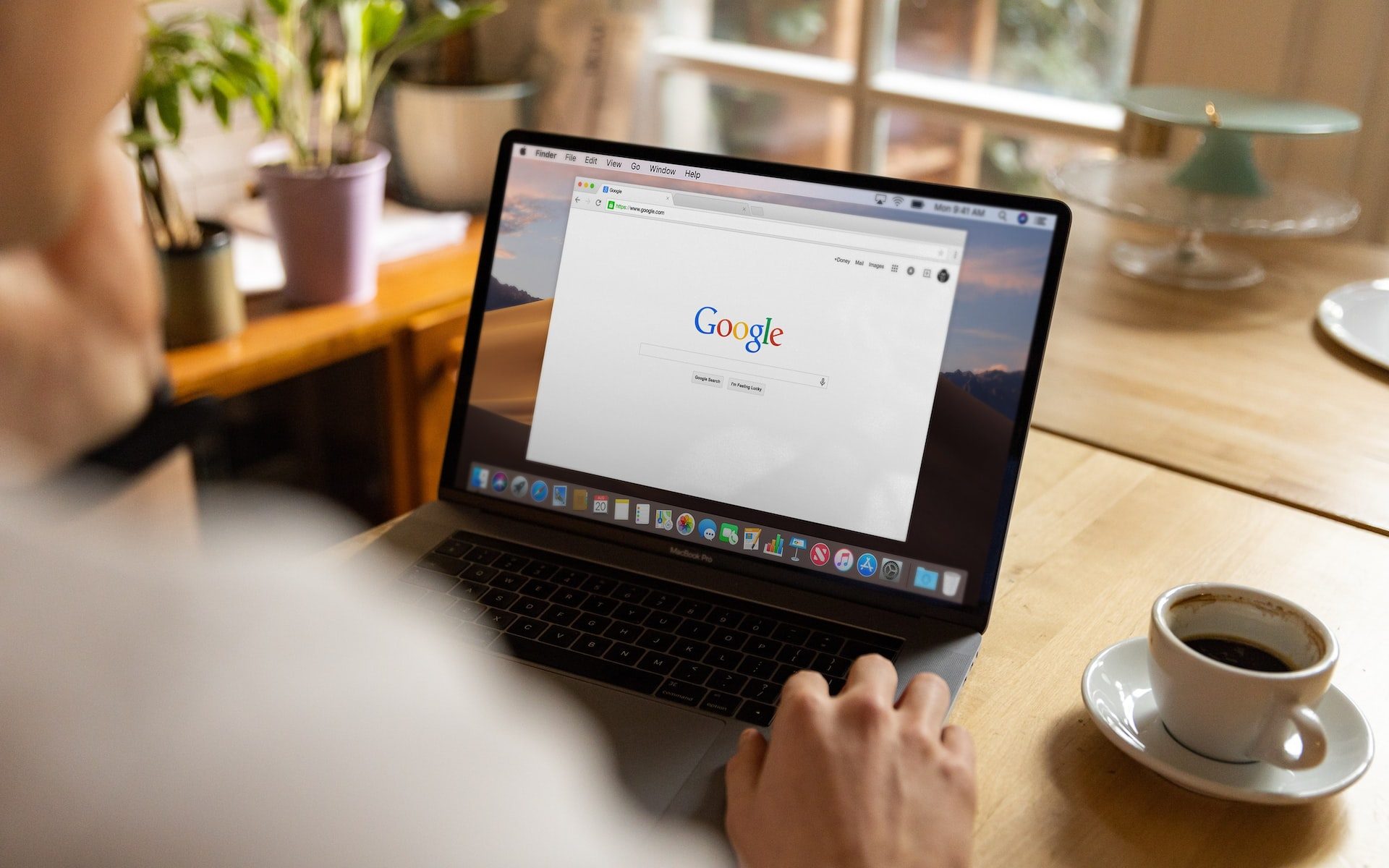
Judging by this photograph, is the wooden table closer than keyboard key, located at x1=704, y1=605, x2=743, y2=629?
No

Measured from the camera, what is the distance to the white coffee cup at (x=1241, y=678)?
58 cm

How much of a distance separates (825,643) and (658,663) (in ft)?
0.36

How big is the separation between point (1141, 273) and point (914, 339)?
0.77 m

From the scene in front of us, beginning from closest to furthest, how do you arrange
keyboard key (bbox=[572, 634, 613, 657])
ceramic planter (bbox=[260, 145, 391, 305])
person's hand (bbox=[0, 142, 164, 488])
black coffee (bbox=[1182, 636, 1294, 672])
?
1. person's hand (bbox=[0, 142, 164, 488])
2. black coffee (bbox=[1182, 636, 1294, 672])
3. keyboard key (bbox=[572, 634, 613, 657])
4. ceramic planter (bbox=[260, 145, 391, 305])

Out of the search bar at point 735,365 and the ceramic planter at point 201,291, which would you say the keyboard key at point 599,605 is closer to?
the search bar at point 735,365

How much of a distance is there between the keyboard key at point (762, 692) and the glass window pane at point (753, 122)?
5.79ft

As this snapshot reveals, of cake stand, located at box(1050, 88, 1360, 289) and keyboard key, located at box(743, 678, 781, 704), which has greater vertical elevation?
cake stand, located at box(1050, 88, 1360, 289)

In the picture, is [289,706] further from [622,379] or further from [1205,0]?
[1205,0]

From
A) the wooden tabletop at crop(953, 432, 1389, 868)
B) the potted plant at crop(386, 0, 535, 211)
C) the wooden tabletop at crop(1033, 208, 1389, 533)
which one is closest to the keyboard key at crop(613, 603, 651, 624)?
the wooden tabletop at crop(953, 432, 1389, 868)

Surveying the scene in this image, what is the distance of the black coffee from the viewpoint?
62cm

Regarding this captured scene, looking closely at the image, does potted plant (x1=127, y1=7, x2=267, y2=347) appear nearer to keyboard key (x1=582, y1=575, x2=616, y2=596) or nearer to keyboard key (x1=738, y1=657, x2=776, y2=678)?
keyboard key (x1=582, y1=575, x2=616, y2=596)

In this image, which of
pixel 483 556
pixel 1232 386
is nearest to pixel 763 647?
pixel 483 556

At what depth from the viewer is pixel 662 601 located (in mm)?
761

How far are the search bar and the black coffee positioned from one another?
0.28 m
